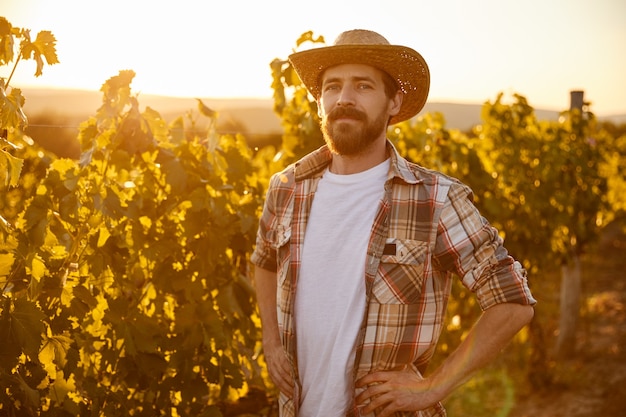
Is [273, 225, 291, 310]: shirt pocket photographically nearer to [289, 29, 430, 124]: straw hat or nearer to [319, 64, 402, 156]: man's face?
[319, 64, 402, 156]: man's face

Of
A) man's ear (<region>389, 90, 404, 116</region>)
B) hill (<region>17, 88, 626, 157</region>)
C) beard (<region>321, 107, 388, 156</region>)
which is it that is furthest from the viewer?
hill (<region>17, 88, 626, 157</region>)

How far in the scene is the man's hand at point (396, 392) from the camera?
2121mm

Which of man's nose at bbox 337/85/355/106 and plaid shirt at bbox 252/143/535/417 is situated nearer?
plaid shirt at bbox 252/143/535/417

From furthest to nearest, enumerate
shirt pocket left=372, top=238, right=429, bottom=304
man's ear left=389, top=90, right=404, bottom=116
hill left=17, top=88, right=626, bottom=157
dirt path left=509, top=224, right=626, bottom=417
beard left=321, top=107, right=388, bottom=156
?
dirt path left=509, top=224, right=626, bottom=417
hill left=17, top=88, right=626, bottom=157
man's ear left=389, top=90, right=404, bottom=116
beard left=321, top=107, right=388, bottom=156
shirt pocket left=372, top=238, right=429, bottom=304

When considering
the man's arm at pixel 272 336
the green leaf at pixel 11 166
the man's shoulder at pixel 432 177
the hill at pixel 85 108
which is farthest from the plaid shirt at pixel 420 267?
the hill at pixel 85 108

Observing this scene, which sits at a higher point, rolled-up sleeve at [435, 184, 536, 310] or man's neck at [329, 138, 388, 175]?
man's neck at [329, 138, 388, 175]

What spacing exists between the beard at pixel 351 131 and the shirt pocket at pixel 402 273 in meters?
0.38

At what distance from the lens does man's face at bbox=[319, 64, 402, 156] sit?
7.83 ft

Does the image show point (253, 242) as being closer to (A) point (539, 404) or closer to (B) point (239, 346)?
(B) point (239, 346)

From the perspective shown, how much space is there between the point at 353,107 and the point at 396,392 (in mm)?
960

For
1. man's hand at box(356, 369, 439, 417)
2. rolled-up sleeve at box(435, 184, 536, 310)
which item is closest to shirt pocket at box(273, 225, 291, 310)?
man's hand at box(356, 369, 439, 417)

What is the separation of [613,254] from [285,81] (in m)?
10.7

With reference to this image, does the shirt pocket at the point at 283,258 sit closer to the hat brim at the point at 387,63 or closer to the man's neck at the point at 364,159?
the man's neck at the point at 364,159

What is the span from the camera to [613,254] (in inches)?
499
